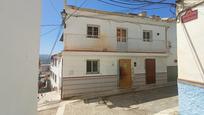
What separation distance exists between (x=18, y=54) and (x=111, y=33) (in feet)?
40.8

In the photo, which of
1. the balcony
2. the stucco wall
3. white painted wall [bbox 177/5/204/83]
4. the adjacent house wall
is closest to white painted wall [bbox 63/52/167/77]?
the balcony

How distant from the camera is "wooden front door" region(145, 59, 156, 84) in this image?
15.1 meters

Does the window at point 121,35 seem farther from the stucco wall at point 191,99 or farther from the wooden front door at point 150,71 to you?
the stucco wall at point 191,99

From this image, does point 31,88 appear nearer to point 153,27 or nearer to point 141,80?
point 141,80

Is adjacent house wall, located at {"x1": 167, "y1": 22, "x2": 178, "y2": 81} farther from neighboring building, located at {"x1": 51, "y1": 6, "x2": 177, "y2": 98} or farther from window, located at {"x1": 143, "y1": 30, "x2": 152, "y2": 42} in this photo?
window, located at {"x1": 143, "y1": 30, "x2": 152, "y2": 42}

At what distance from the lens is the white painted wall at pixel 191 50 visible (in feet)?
17.0

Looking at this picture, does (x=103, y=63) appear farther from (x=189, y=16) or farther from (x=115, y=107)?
(x=189, y=16)

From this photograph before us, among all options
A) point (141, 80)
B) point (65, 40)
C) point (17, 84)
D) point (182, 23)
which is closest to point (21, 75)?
point (17, 84)

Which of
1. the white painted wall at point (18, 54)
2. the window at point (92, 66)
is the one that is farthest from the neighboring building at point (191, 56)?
the window at point (92, 66)

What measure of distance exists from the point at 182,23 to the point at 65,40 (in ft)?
26.9

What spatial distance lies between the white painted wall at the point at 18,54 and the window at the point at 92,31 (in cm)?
1067

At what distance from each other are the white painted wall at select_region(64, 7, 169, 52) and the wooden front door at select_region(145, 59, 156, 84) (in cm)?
118

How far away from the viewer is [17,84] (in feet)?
5.22

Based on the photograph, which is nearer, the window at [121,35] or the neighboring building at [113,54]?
the neighboring building at [113,54]
